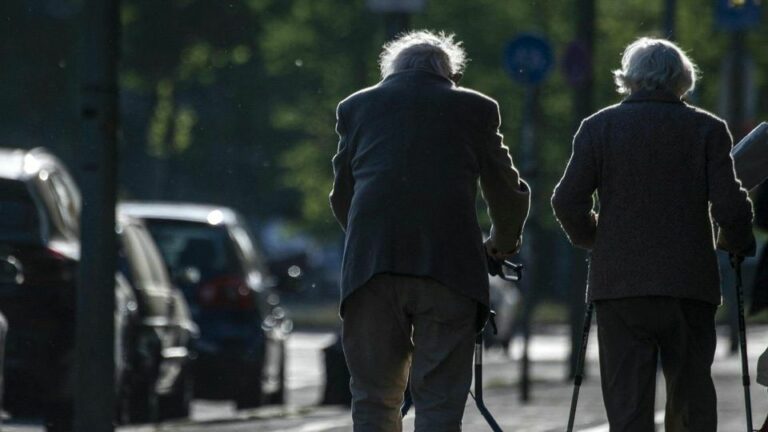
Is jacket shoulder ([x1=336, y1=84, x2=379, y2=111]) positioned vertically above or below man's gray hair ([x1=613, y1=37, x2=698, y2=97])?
below

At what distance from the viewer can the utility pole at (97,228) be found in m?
9.93

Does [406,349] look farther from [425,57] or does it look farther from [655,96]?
[655,96]

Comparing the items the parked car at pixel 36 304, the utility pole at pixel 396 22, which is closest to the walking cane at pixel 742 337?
the parked car at pixel 36 304

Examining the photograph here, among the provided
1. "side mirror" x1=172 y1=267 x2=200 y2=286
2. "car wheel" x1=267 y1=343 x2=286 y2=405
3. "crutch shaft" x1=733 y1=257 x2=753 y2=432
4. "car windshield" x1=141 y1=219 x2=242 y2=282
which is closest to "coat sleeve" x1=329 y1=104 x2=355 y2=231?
"crutch shaft" x1=733 y1=257 x2=753 y2=432

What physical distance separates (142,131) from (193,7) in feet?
23.2

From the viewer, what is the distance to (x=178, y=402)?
15.5 meters

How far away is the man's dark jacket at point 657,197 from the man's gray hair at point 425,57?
1.77 feet

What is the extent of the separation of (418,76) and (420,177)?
0.38 metres

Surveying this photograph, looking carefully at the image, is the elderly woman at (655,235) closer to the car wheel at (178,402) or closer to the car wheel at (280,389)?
the car wheel at (178,402)

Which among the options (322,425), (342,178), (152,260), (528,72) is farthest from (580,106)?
(342,178)

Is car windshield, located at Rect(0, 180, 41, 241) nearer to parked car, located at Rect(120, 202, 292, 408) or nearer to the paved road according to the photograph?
the paved road

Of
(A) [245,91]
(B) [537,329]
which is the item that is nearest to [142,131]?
(A) [245,91]

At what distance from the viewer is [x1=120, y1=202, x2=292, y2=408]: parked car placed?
1625 cm

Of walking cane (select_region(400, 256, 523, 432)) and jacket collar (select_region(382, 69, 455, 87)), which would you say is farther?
walking cane (select_region(400, 256, 523, 432))
